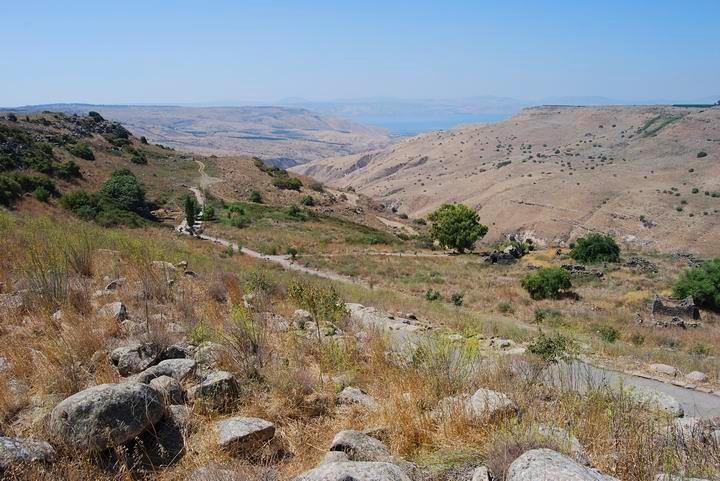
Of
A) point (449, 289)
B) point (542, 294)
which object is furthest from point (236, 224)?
point (542, 294)

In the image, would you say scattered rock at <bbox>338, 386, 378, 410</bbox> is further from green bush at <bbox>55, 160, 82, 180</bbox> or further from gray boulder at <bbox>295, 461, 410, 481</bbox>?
green bush at <bbox>55, 160, 82, 180</bbox>

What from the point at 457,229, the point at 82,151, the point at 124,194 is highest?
the point at 82,151

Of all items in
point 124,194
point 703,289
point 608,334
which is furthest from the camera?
point 124,194

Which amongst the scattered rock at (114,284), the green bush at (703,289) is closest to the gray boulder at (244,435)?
the scattered rock at (114,284)

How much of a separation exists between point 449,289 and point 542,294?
481cm

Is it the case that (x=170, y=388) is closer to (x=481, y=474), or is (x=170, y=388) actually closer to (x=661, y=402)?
(x=481, y=474)

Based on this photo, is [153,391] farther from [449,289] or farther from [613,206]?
[613,206]

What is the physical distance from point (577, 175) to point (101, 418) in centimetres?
11342

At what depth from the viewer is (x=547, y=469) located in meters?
2.98

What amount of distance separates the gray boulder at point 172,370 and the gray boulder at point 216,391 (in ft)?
0.84

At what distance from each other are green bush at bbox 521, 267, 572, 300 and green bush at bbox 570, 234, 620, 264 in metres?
12.2

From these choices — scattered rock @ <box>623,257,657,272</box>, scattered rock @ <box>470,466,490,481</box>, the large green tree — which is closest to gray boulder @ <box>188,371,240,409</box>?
scattered rock @ <box>470,466,490,481</box>

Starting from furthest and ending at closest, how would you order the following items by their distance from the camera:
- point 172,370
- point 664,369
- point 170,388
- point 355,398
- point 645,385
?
1. point 664,369
2. point 645,385
3. point 355,398
4. point 172,370
5. point 170,388

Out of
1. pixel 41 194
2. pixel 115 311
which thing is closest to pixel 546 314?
pixel 115 311
